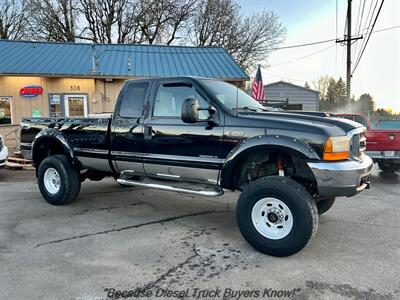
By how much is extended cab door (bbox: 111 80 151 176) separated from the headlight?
2.55m

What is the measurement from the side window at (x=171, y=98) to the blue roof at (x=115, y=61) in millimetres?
10090

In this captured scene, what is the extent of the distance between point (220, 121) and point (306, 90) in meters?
25.3

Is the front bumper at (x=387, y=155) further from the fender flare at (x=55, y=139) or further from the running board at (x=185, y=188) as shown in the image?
the fender flare at (x=55, y=139)

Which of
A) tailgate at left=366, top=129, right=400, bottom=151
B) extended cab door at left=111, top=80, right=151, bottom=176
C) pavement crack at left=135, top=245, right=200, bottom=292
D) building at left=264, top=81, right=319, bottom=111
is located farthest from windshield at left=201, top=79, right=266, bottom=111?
building at left=264, top=81, right=319, bottom=111

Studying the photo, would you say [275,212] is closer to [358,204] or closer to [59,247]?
[59,247]

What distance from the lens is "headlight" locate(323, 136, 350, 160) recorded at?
150 inches

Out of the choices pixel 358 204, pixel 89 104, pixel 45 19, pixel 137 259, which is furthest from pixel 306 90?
pixel 137 259

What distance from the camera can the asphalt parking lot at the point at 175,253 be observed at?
336 centimetres

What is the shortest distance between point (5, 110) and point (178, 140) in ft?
39.2

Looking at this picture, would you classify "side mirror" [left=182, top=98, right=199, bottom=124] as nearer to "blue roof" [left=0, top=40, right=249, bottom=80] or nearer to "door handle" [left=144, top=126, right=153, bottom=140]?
"door handle" [left=144, top=126, right=153, bottom=140]

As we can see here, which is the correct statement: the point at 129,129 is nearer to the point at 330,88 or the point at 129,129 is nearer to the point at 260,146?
the point at 260,146

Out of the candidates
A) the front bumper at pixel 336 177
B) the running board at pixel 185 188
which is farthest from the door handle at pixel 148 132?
the front bumper at pixel 336 177

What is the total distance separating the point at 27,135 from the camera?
6691mm

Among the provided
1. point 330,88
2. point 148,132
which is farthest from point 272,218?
point 330,88
